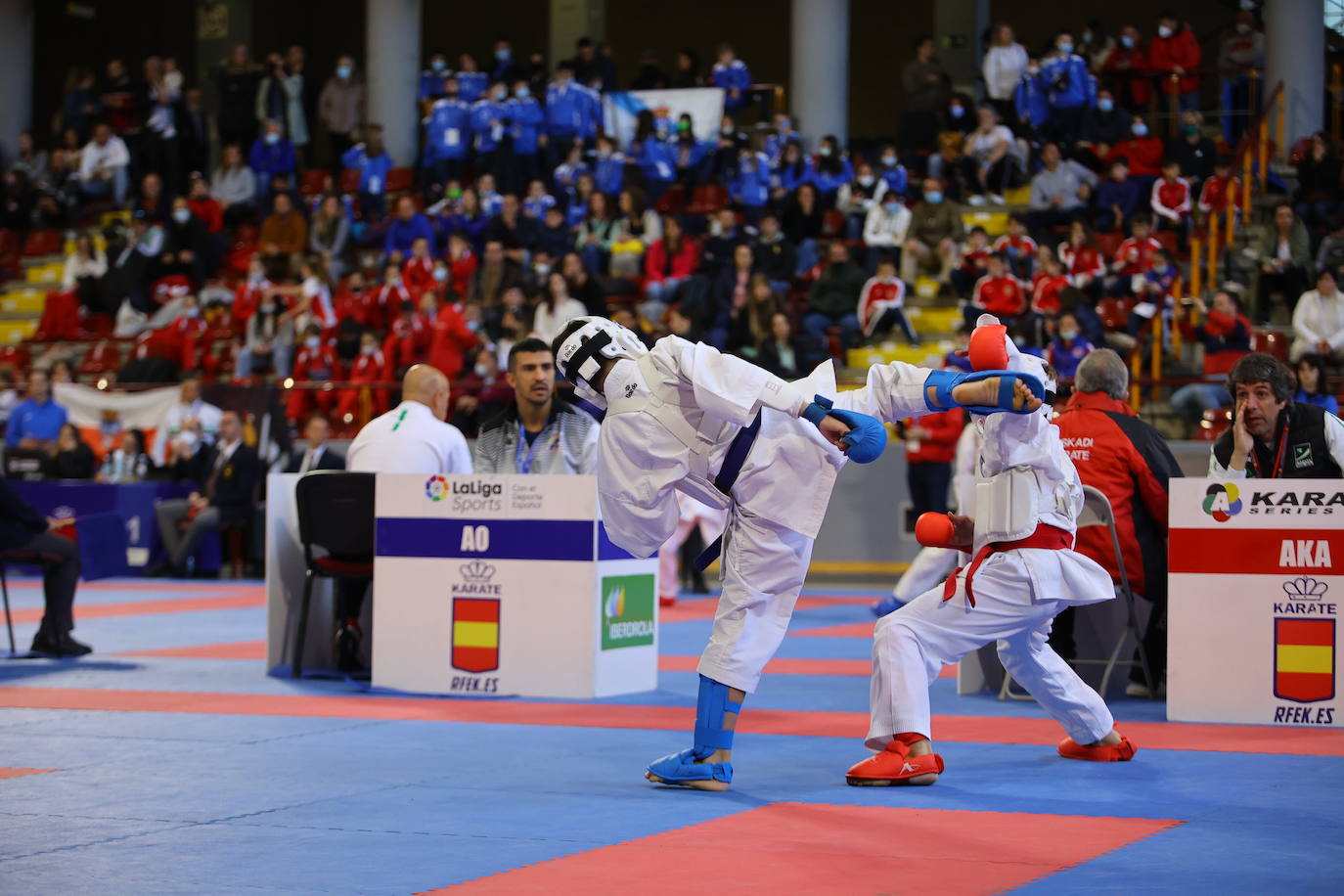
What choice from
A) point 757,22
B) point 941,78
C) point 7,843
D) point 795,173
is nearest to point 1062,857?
point 7,843

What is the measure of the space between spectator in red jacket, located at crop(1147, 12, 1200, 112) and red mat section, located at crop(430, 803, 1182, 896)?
1656cm

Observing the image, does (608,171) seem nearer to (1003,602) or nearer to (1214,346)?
(1214,346)

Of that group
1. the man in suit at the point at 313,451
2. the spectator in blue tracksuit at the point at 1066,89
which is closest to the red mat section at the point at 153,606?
the man in suit at the point at 313,451

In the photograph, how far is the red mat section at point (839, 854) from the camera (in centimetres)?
388

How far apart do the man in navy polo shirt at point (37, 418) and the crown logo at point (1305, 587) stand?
1438 centimetres

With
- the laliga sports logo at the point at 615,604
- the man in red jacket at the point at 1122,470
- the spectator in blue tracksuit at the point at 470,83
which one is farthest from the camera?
the spectator in blue tracksuit at the point at 470,83

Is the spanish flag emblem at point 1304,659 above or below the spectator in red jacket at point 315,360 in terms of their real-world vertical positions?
below

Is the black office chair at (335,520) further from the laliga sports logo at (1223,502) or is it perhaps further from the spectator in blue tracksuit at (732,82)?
the spectator in blue tracksuit at (732,82)

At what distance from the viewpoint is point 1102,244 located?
56.4 ft

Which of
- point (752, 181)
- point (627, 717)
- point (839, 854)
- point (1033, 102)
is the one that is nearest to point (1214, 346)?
point (1033, 102)

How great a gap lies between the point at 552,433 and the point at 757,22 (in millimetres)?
21083

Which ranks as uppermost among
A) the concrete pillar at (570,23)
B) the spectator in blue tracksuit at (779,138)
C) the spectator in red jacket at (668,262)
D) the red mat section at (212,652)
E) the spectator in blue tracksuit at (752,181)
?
the concrete pillar at (570,23)

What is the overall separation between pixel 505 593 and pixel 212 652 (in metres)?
2.71

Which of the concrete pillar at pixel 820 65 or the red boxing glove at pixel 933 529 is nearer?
the red boxing glove at pixel 933 529
